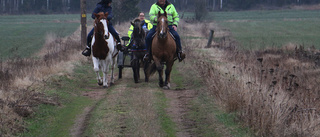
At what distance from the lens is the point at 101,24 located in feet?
41.4

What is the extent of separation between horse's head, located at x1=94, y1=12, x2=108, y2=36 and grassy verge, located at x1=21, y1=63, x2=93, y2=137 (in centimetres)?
171

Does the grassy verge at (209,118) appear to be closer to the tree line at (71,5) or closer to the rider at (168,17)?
the rider at (168,17)

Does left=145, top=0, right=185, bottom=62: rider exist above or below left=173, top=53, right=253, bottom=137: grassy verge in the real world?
above

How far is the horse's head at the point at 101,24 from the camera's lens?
12625 millimetres

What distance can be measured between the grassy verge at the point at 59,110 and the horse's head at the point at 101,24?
5.62ft

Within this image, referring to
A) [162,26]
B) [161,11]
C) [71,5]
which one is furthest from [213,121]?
[71,5]

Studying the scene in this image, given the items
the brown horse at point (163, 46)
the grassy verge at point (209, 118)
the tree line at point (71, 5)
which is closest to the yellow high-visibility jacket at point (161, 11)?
the brown horse at point (163, 46)

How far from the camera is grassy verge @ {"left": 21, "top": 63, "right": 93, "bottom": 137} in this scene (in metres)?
8.00

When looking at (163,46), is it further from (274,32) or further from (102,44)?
(274,32)

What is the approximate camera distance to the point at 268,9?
340 feet

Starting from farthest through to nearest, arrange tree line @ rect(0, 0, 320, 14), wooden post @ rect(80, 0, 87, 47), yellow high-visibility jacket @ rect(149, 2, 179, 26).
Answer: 1. tree line @ rect(0, 0, 320, 14)
2. wooden post @ rect(80, 0, 87, 47)
3. yellow high-visibility jacket @ rect(149, 2, 179, 26)

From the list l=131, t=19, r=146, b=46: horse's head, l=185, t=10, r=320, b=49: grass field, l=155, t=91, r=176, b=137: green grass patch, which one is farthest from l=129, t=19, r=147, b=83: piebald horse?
l=185, t=10, r=320, b=49: grass field

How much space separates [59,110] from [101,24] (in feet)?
11.9

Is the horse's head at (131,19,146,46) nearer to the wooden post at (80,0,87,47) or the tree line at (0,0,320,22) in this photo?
the wooden post at (80,0,87,47)
